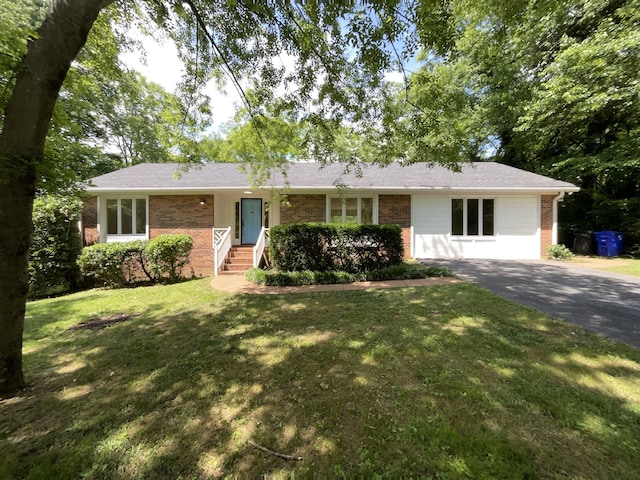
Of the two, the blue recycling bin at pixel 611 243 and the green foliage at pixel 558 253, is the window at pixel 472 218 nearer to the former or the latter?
the green foliage at pixel 558 253

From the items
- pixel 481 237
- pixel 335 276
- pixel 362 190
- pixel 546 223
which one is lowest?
pixel 335 276

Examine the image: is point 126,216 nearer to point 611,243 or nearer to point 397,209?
point 397,209

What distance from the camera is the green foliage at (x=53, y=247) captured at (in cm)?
822

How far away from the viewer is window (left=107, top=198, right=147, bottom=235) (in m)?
10.9

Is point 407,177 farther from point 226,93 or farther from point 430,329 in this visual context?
point 430,329

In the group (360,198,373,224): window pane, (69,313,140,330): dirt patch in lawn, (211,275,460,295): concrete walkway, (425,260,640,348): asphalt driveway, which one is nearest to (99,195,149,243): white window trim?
(211,275,460,295): concrete walkway

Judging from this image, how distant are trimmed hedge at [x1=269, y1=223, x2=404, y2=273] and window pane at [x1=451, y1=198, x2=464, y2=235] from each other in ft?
15.4

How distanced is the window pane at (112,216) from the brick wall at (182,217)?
1603 millimetres

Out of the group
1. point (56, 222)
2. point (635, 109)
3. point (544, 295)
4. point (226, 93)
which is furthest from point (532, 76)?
point (56, 222)

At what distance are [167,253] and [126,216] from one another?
3965 millimetres

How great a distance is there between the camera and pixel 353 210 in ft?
37.7

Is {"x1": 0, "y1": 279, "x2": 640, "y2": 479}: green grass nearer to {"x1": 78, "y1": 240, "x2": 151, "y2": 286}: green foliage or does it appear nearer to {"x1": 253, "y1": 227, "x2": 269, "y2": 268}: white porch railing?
{"x1": 78, "y1": 240, "x2": 151, "y2": 286}: green foliage

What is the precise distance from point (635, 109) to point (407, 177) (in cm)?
1049

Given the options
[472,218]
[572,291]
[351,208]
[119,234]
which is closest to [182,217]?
[119,234]
